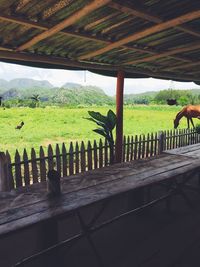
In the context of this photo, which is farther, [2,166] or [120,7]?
[2,166]

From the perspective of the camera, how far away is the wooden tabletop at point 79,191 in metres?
2.44

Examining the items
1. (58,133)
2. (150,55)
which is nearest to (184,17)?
(150,55)

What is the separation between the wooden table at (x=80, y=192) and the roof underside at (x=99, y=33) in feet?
7.03

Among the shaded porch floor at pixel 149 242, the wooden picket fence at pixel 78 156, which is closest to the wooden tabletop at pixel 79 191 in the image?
the shaded porch floor at pixel 149 242

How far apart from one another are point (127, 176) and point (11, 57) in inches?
120

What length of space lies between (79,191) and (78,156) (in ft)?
Answer: 10.1

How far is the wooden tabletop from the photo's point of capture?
2.44 metres

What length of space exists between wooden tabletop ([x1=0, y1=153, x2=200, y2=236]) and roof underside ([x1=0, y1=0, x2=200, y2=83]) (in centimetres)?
214

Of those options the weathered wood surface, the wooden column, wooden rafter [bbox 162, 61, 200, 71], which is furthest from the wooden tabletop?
wooden rafter [bbox 162, 61, 200, 71]

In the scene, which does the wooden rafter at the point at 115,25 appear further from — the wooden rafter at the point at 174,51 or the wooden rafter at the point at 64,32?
the wooden rafter at the point at 174,51

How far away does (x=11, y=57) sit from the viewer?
4.65 meters

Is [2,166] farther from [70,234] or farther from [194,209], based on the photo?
[194,209]

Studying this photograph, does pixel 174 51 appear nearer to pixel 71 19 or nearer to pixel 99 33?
pixel 99 33

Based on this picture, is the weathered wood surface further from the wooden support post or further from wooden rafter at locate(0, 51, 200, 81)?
the wooden support post
